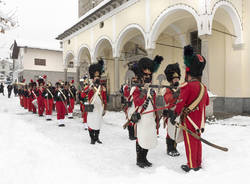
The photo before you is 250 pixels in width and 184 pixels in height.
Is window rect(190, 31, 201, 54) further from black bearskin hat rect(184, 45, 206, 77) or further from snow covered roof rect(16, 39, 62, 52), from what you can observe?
snow covered roof rect(16, 39, 62, 52)

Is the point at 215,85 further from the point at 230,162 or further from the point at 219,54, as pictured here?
the point at 230,162

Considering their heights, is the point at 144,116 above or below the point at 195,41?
below

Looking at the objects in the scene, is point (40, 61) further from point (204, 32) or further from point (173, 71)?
point (173, 71)

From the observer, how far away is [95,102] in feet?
16.0

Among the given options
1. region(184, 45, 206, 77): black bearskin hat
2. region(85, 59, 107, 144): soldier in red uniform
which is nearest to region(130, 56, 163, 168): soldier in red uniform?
region(184, 45, 206, 77): black bearskin hat

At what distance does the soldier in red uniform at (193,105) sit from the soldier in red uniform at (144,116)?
0.49 m

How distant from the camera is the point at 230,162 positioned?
340 centimetres

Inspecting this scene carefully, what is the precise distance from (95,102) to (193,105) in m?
2.74

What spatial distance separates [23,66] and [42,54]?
11.8ft

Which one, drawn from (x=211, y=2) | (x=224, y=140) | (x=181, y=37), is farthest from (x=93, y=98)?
(x=181, y=37)

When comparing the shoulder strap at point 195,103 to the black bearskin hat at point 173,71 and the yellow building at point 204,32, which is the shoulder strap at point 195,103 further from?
the yellow building at point 204,32

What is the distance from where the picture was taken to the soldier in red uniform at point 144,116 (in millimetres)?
3260

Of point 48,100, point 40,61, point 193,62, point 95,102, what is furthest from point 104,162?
point 40,61

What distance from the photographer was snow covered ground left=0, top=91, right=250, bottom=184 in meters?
2.81
